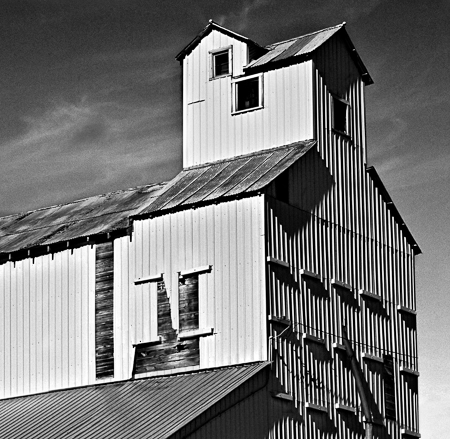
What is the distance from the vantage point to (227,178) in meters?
60.2

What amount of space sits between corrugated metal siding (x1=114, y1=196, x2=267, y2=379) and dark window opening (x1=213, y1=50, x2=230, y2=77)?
813 centimetres

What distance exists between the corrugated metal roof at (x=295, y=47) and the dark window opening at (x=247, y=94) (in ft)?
2.59

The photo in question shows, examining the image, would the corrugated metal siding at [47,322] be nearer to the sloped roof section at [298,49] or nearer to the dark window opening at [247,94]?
the dark window opening at [247,94]

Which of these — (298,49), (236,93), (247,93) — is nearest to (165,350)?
(236,93)

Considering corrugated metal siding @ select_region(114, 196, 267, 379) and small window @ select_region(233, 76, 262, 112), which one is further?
small window @ select_region(233, 76, 262, 112)

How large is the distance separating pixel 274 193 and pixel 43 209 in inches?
693

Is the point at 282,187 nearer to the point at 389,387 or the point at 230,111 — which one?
the point at 230,111

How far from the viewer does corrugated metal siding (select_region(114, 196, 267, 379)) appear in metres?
56.5

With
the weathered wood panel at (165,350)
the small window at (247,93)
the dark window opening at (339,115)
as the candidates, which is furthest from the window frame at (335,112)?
the weathered wood panel at (165,350)

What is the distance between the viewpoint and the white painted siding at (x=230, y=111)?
202 ft

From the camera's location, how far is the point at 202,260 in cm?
5819

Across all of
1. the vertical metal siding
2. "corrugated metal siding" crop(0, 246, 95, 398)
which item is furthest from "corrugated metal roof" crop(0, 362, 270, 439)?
the vertical metal siding

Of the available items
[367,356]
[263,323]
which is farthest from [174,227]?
[367,356]

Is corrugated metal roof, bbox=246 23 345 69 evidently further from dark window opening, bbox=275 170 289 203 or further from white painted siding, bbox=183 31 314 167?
dark window opening, bbox=275 170 289 203
